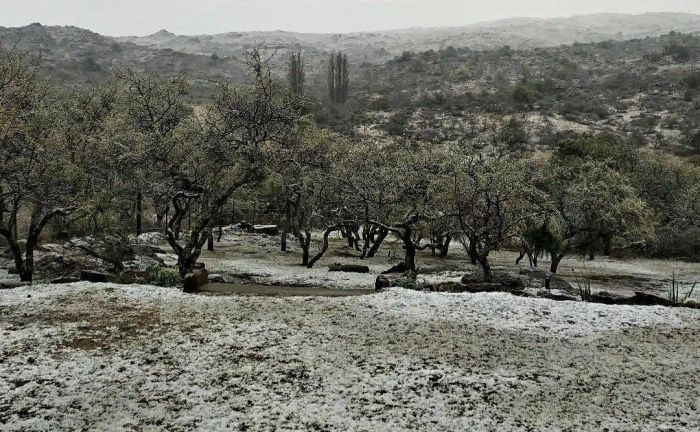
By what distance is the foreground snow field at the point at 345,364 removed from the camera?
713 cm

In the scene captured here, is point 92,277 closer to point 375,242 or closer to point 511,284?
point 511,284

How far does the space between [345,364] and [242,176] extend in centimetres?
1071

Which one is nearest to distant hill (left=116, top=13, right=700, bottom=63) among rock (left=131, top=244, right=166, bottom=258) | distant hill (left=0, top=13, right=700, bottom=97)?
distant hill (left=0, top=13, right=700, bottom=97)

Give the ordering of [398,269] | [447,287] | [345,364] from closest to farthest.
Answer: [345,364], [447,287], [398,269]

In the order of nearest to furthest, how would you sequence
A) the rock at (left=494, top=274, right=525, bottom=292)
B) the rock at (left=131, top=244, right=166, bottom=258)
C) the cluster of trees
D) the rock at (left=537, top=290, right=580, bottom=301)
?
the rock at (left=537, top=290, right=580, bottom=301)
the rock at (left=494, top=274, right=525, bottom=292)
the cluster of trees
the rock at (left=131, top=244, right=166, bottom=258)

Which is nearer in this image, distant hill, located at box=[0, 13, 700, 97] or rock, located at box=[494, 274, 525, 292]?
rock, located at box=[494, 274, 525, 292]

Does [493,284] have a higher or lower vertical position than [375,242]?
higher

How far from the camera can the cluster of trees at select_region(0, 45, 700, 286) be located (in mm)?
17641

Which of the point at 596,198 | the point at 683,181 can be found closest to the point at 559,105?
the point at 683,181

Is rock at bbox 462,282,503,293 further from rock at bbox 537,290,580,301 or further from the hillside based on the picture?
the hillside

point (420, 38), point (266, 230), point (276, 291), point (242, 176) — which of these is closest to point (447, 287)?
point (276, 291)

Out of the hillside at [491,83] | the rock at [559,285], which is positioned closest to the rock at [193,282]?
the rock at [559,285]

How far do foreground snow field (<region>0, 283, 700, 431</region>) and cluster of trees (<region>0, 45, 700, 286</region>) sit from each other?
544 cm

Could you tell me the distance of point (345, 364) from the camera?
9.11 m
